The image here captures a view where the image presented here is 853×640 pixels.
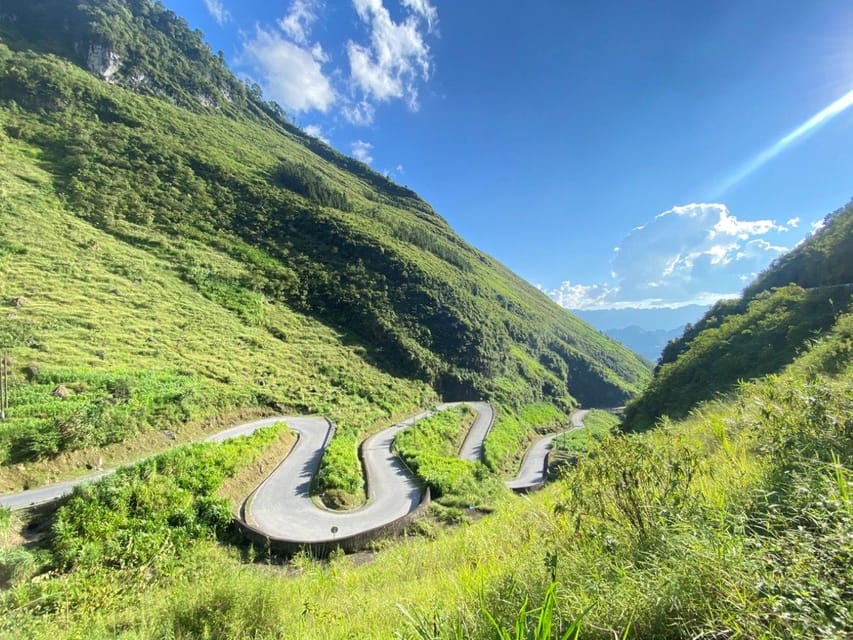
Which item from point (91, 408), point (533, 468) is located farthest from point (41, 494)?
point (533, 468)

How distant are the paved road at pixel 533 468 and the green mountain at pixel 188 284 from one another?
10676 mm

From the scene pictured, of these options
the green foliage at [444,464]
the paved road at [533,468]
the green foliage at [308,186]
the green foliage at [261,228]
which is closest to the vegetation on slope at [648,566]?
the green foliage at [444,464]

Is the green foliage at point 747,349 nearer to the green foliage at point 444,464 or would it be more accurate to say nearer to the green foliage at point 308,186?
the green foliage at point 444,464

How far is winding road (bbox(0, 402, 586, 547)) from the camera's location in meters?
14.3

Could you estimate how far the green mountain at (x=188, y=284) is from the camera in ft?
78.3

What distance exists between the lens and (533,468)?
4284 centimetres

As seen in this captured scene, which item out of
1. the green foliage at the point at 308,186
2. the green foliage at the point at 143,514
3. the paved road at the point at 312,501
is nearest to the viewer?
the green foliage at the point at 143,514

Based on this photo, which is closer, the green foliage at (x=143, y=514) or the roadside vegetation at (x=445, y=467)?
the green foliage at (x=143, y=514)

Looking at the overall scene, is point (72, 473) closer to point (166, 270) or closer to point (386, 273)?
point (166, 270)

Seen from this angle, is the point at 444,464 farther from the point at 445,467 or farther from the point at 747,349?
the point at 747,349

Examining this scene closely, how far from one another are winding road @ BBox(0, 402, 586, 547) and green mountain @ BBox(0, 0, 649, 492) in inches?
69.3

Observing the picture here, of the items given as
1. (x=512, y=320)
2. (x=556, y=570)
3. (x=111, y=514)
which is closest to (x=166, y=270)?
(x=111, y=514)

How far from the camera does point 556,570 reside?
271 cm

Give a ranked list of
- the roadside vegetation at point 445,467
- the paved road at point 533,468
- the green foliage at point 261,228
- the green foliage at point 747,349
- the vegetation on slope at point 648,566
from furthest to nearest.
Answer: the green foliage at point 261,228, the paved road at point 533,468, the roadside vegetation at point 445,467, the green foliage at point 747,349, the vegetation on slope at point 648,566
